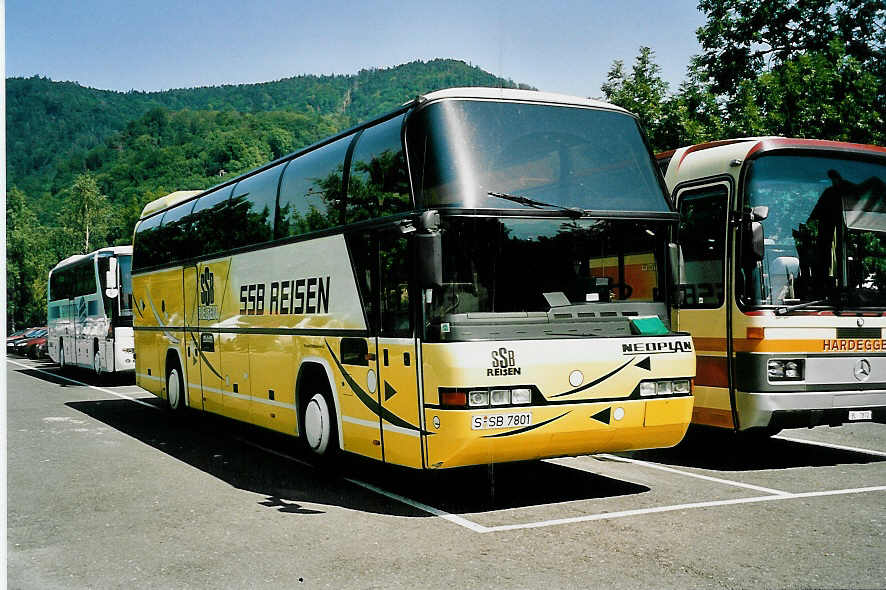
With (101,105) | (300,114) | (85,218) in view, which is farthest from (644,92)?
(101,105)

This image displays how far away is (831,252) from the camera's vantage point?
953 cm

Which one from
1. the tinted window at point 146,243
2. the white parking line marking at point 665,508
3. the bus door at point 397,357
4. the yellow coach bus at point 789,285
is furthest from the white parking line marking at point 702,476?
the tinted window at point 146,243

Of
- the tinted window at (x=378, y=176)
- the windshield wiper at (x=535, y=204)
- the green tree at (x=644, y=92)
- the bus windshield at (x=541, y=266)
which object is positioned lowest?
the bus windshield at (x=541, y=266)

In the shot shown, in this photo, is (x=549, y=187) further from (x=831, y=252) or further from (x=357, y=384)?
A: (x=831, y=252)

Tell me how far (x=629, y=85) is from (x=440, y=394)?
1937cm

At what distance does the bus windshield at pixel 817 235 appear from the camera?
9.30 meters

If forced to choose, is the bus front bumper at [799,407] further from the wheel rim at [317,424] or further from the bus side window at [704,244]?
the wheel rim at [317,424]

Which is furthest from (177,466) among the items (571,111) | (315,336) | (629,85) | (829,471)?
(629,85)

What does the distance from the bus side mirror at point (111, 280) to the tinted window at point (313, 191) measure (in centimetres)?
1343

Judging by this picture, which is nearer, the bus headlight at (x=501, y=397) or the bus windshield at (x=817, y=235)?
the bus headlight at (x=501, y=397)

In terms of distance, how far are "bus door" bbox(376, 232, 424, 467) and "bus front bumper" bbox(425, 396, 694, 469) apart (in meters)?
0.31

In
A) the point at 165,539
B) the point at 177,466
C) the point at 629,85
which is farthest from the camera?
the point at 629,85

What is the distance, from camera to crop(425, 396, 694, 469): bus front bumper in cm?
721

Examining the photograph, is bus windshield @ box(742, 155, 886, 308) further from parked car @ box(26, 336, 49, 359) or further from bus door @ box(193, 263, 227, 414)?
parked car @ box(26, 336, 49, 359)
